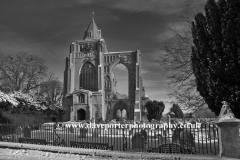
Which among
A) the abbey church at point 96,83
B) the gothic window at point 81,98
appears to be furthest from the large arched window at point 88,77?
the gothic window at point 81,98

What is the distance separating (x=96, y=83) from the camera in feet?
159

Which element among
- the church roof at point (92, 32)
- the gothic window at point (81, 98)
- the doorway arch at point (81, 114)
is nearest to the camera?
the gothic window at point (81, 98)

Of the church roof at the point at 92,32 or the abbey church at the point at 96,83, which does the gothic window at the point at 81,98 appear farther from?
the church roof at the point at 92,32

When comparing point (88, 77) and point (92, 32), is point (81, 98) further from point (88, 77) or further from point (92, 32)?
point (92, 32)

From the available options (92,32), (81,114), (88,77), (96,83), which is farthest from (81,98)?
(92,32)

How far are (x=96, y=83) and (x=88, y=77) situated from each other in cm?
274

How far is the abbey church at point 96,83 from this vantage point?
44.9 meters

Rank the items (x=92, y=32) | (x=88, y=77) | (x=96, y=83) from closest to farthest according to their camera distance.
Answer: (x=96, y=83) < (x=88, y=77) < (x=92, y=32)

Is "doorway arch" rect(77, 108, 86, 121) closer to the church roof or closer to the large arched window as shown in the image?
the large arched window

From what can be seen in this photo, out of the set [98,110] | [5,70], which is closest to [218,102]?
[5,70]

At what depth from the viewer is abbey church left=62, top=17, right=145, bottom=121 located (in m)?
44.9

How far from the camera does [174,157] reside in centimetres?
692

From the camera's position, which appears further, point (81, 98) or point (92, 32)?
point (92, 32)

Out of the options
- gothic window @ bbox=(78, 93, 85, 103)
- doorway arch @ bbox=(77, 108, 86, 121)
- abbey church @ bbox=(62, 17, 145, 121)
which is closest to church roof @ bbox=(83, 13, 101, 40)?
abbey church @ bbox=(62, 17, 145, 121)
